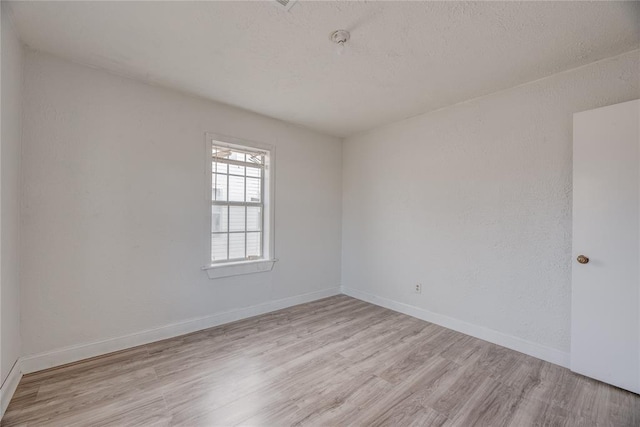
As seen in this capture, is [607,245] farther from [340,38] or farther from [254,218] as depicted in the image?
[254,218]

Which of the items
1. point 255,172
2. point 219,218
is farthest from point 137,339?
point 255,172

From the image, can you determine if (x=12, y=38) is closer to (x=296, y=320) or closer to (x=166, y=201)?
(x=166, y=201)

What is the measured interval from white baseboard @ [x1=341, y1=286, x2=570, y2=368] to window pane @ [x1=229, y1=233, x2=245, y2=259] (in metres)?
1.98

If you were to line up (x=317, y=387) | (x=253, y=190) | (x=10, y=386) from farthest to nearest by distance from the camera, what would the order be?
(x=253, y=190), (x=317, y=387), (x=10, y=386)

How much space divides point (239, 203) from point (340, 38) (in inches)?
87.6

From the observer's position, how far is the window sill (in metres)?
3.22

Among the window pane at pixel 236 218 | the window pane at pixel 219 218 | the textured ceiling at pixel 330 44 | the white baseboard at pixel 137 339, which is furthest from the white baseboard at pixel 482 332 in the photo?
the textured ceiling at pixel 330 44

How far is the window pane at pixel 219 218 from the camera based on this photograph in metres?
3.32

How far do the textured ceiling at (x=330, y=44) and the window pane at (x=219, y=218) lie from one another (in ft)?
4.26

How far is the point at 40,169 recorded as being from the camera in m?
2.28

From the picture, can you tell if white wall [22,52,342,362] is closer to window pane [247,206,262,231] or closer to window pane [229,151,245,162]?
window pane [229,151,245,162]

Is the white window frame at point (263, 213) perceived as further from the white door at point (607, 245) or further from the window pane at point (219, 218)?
the white door at point (607, 245)

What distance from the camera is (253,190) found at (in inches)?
145

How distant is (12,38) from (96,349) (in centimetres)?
254
